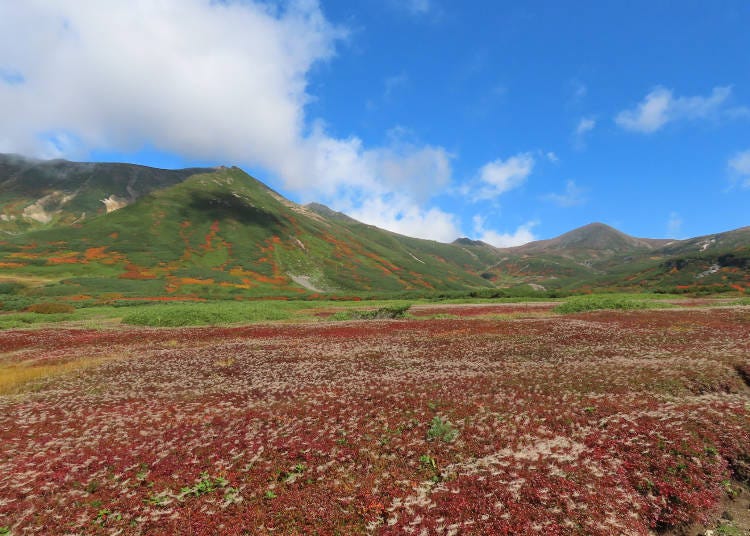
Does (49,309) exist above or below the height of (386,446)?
above

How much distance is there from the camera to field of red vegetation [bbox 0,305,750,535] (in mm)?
9758

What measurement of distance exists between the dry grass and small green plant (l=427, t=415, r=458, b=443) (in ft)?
86.6

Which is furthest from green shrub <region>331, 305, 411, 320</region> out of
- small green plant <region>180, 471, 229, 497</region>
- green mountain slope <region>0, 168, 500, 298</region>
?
green mountain slope <region>0, 168, 500, 298</region>

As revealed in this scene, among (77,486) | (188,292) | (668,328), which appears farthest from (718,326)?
(188,292)

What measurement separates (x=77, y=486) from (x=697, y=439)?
20.5 meters

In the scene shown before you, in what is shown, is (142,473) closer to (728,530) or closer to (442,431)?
(442,431)

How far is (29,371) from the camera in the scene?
90.0 ft

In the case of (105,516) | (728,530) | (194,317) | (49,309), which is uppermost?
(49,309)

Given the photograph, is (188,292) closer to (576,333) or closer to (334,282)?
(334,282)

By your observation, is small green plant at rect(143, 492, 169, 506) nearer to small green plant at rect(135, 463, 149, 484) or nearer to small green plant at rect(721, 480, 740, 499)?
small green plant at rect(135, 463, 149, 484)

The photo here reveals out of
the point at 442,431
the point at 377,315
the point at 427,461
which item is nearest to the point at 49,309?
the point at 377,315

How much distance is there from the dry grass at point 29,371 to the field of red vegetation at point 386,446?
3.86ft

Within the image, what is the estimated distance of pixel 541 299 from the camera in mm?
106188

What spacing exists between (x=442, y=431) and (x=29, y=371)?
3106 cm
